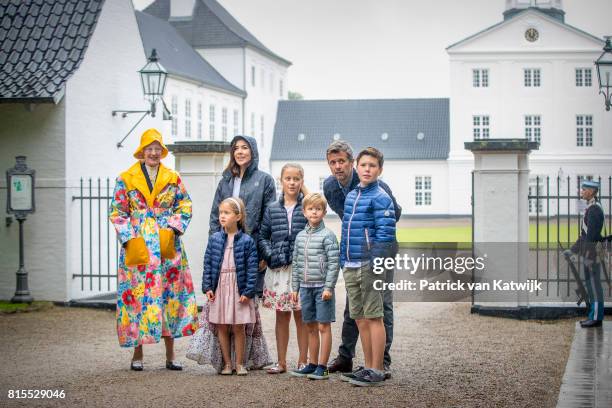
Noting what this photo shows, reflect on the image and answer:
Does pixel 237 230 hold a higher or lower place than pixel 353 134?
lower

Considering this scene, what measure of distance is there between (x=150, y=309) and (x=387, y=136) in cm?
5035

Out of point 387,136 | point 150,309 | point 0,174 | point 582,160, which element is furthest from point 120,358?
point 387,136

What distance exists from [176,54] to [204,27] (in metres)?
8.50

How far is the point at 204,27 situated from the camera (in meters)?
57.8

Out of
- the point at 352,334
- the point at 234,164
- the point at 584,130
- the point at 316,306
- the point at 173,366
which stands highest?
the point at 584,130

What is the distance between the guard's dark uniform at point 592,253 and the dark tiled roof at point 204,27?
48461 millimetres

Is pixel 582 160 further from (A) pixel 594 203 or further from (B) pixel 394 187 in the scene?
(A) pixel 594 203

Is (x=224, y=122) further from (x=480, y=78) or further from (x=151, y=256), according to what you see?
(x=151, y=256)

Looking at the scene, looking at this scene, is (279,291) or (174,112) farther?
(174,112)

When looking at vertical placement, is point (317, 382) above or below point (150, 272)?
below

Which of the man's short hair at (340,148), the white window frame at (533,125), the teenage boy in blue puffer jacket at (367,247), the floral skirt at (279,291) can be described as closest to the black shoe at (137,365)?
the floral skirt at (279,291)

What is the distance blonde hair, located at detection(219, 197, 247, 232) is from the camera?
25.0 feet

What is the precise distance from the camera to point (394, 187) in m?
56.0

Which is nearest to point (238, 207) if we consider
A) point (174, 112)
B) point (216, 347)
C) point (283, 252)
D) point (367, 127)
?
point (283, 252)
